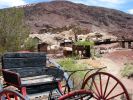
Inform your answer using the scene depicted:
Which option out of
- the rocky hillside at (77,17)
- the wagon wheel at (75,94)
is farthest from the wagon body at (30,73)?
the rocky hillside at (77,17)

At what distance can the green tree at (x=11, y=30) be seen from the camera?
17.0 metres

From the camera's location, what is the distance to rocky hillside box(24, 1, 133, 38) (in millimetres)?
74188

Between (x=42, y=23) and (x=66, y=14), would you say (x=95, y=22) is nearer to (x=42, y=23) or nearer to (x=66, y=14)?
(x=66, y=14)

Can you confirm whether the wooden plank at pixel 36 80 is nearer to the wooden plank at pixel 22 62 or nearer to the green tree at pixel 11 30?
the wooden plank at pixel 22 62

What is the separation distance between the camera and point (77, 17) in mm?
81125

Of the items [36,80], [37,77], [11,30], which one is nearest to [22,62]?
[37,77]

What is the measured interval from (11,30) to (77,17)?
6417 cm

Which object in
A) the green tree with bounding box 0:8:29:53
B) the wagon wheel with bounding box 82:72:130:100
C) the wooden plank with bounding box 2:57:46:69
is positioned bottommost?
the wagon wheel with bounding box 82:72:130:100

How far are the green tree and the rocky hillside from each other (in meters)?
51.1

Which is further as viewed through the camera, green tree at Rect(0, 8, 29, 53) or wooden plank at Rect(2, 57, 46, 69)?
green tree at Rect(0, 8, 29, 53)

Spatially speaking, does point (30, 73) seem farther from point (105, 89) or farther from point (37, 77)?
point (105, 89)

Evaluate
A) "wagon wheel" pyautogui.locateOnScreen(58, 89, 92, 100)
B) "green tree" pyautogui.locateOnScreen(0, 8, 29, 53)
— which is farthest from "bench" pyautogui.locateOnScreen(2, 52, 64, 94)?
"green tree" pyautogui.locateOnScreen(0, 8, 29, 53)

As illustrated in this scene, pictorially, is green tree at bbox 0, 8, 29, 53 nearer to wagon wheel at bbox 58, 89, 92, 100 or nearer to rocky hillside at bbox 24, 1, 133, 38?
wagon wheel at bbox 58, 89, 92, 100

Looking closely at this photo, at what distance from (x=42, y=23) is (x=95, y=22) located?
1387 cm
